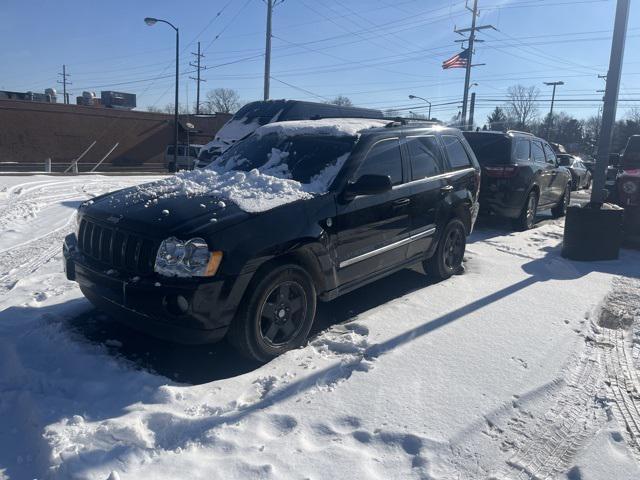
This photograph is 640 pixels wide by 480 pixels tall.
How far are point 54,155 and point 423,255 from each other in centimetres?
3995

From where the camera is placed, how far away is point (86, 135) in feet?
133

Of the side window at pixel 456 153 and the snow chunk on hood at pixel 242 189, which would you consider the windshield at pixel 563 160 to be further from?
the snow chunk on hood at pixel 242 189

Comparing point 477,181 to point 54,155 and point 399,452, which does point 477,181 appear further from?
point 54,155

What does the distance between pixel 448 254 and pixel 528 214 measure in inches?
176

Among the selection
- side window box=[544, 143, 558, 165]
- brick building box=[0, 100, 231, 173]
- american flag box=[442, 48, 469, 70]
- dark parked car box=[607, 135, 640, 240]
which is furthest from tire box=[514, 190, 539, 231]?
brick building box=[0, 100, 231, 173]

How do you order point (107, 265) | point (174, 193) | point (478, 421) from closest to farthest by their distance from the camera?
point (478, 421) → point (107, 265) → point (174, 193)

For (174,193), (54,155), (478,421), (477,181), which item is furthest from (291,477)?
(54,155)

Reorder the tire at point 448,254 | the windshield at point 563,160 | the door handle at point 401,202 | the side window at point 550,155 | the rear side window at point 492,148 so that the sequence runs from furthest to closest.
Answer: the windshield at point 563,160, the side window at point 550,155, the rear side window at point 492,148, the tire at point 448,254, the door handle at point 401,202

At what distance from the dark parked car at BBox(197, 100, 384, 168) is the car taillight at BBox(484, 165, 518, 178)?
447 centimetres

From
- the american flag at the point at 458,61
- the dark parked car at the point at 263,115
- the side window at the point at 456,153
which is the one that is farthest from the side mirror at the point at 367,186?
the american flag at the point at 458,61

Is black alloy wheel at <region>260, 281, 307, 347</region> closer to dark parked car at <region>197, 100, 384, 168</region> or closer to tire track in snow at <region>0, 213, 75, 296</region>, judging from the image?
tire track in snow at <region>0, 213, 75, 296</region>

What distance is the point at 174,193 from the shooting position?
4270mm

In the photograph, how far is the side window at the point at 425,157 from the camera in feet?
18.0

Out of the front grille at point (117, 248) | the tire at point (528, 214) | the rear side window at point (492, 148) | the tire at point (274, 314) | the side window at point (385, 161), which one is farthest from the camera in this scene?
the tire at point (528, 214)
